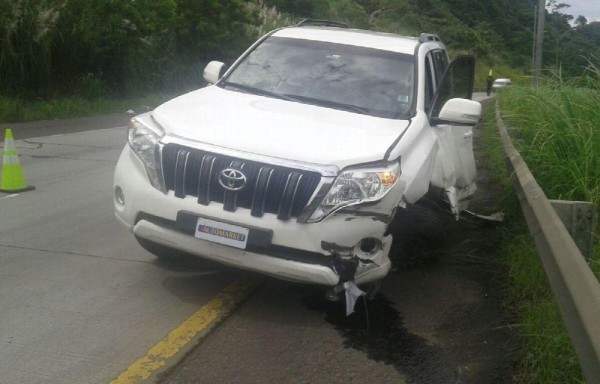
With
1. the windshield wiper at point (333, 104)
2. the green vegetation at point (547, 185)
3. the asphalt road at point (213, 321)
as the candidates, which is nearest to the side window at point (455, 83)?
the windshield wiper at point (333, 104)

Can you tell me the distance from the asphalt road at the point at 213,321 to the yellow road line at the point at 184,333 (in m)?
0.01

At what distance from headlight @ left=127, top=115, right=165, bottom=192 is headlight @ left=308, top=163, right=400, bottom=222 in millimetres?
1098

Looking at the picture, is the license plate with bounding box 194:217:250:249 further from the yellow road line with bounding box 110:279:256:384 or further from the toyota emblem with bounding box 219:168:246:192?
the yellow road line with bounding box 110:279:256:384

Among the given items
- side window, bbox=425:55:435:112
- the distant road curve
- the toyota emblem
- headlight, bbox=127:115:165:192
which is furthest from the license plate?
the distant road curve

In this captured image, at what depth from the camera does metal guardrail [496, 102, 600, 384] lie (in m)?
3.27

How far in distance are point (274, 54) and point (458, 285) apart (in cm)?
256

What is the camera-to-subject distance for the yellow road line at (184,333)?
439 centimetres

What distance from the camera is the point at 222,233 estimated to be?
5133 millimetres

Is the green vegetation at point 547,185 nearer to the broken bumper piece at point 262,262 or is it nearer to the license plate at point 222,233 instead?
the broken bumper piece at point 262,262

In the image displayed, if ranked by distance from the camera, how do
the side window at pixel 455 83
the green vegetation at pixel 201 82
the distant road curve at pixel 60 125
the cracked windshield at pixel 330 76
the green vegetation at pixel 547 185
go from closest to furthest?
1. the green vegetation at pixel 547 185
2. the green vegetation at pixel 201 82
3. the cracked windshield at pixel 330 76
4. the side window at pixel 455 83
5. the distant road curve at pixel 60 125

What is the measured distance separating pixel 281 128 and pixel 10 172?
14.9 feet

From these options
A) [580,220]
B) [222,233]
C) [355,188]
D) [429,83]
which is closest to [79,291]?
[222,233]

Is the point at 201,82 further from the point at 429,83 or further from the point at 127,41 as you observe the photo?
the point at 429,83

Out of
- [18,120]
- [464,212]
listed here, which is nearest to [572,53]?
[464,212]
